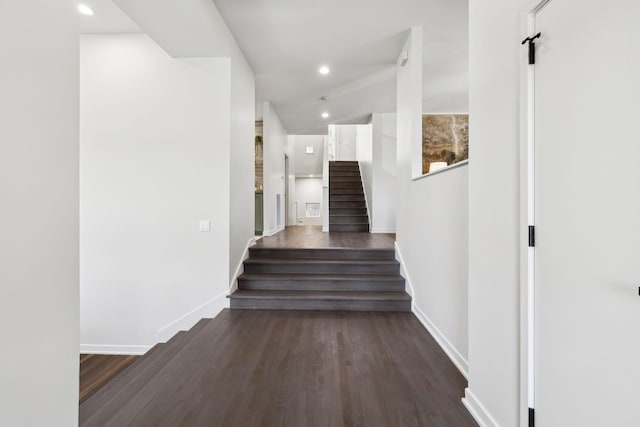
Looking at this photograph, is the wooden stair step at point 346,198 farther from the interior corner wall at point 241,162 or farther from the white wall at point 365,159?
the interior corner wall at point 241,162

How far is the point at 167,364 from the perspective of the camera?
2133 mm

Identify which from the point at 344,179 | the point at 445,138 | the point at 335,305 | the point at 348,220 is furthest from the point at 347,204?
the point at 335,305

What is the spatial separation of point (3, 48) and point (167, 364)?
2015mm

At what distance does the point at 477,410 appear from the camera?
154 centimetres

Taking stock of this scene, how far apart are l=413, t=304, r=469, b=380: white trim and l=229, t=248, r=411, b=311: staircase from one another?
266 mm

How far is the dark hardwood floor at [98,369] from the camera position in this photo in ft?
9.16

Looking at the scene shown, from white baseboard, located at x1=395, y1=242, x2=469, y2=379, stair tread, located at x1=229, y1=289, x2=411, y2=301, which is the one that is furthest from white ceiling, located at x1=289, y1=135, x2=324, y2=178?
stair tread, located at x1=229, y1=289, x2=411, y2=301

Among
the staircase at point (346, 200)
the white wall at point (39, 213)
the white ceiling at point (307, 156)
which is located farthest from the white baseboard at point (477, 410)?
the white ceiling at point (307, 156)

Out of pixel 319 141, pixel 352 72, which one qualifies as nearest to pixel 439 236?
pixel 352 72

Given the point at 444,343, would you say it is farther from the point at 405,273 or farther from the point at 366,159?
the point at 366,159

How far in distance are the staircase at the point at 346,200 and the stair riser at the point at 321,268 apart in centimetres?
306

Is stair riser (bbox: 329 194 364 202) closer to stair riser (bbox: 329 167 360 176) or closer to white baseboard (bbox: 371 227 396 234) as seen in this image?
stair riser (bbox: 329 167 360 176)

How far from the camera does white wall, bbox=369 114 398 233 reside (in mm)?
6059

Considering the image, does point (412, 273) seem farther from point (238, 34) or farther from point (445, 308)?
point (238, 34)
